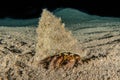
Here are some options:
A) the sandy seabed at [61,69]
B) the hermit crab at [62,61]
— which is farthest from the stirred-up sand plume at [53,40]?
the sandy seabed at [61,69]

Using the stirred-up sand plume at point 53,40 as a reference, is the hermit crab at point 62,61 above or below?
below

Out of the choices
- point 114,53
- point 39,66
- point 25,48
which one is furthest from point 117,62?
point 25,48

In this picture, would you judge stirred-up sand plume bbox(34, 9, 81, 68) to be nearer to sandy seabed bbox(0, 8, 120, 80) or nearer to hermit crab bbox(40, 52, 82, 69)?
hermit crab bbox(40, 52, 82, 69)

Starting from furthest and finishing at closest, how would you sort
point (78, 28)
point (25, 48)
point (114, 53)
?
point (78, 28), point (25, 48), point (114, 53)

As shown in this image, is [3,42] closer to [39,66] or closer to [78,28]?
[39,66]

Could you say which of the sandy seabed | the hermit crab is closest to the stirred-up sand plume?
the hermit crab

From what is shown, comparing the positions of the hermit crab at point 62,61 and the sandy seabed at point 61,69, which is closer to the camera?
the sandy seabed at point 61,69

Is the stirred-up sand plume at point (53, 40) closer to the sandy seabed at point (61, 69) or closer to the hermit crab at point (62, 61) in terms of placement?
the hermit crab at point (62, 61)
